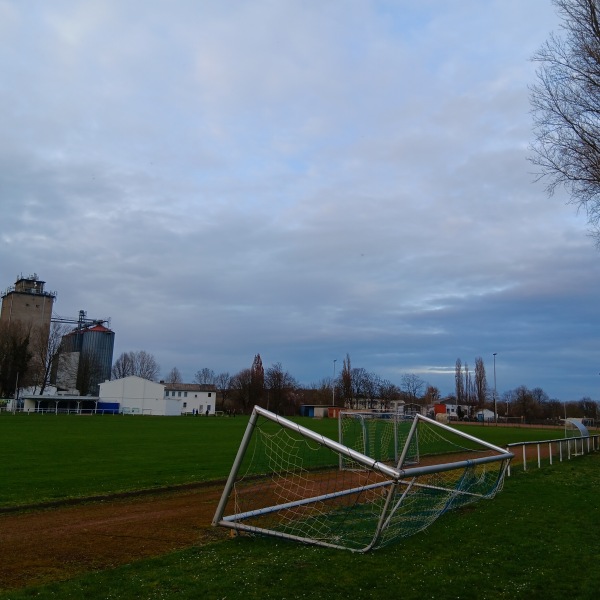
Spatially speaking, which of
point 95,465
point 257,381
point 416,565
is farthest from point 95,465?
point 257,381

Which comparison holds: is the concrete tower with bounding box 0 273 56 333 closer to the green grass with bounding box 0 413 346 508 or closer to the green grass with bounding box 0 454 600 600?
the green grass with bounding box 0 413 346 508

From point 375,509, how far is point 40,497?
6809 mm

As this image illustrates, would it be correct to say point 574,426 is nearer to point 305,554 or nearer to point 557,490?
point 557,490

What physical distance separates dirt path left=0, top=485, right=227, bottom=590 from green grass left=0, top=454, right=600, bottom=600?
0.66 m

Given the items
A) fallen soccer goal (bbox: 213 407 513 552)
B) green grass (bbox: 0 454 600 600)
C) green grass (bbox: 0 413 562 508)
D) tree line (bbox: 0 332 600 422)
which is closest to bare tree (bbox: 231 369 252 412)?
tree line (bbox: 0 332 600 422)

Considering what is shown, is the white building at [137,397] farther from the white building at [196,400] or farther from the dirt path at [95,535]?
the dirt path at [95,535]

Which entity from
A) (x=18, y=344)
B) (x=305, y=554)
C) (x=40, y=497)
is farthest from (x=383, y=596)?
(x=18, y=344)

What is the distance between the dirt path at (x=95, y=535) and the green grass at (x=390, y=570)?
66 centimetres

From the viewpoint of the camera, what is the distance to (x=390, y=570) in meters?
6.65

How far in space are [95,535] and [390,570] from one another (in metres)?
4.74

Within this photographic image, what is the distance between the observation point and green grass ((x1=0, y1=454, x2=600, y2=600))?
588cm

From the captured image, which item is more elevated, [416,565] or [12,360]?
[12,360]

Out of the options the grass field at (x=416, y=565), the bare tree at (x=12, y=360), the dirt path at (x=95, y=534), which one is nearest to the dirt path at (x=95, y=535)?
the dirt path at (x=95, y=534)

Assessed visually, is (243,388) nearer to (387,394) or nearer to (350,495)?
(387,394)
